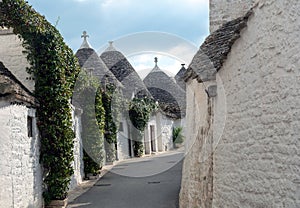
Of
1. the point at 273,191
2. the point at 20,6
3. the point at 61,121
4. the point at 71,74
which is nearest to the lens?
the point at 273,191

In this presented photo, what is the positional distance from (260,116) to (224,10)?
5521 mm

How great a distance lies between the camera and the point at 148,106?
23656mm

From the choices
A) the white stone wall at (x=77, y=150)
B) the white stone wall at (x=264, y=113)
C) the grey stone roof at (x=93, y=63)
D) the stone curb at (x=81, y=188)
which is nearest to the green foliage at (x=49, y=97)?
the stone curb at (x=81, y=188)

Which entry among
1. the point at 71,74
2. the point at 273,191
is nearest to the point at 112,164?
the point at 71,74

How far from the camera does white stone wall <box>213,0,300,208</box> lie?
3.72 meters

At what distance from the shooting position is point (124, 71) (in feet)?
78.2

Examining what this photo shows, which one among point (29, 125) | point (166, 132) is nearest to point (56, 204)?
point (29, 125)

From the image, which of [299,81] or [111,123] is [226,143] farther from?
[111,123]

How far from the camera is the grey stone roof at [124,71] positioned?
919 inches

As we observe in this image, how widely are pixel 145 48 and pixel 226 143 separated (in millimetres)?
5599

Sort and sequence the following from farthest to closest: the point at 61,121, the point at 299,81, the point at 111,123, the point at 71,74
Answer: the point at 111,123 < the point at 71,74 < the point at 61,121 < the point at 299,81

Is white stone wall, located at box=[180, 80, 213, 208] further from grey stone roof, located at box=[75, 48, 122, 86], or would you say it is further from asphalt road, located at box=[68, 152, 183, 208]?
grey stone roof, located at box=[75, 48, 122, 86]

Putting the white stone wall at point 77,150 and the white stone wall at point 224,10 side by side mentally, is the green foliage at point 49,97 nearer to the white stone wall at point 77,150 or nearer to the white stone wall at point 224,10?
the white stone wall at point 77,150

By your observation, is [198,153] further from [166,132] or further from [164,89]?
[164,89]
